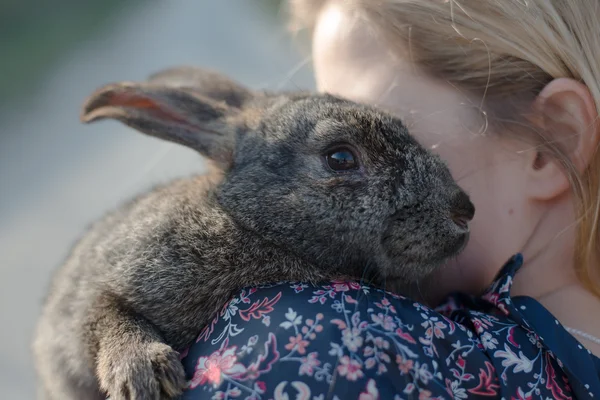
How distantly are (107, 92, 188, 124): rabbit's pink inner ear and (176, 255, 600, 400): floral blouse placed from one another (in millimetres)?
667

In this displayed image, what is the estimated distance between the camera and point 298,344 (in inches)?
63.6

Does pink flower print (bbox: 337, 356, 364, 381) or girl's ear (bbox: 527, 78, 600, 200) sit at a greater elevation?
girl's ear (bbox: 527, 78, 600, 200)

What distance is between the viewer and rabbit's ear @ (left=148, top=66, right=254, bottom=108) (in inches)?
105

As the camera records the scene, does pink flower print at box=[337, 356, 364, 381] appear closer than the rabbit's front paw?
Yes

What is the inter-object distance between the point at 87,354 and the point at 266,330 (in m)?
0.58

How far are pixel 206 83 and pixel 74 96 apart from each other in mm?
3317

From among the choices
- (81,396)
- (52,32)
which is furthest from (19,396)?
(52,32)

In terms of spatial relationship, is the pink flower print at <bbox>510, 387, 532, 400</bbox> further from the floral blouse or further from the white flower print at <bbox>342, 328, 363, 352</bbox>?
the white flower print at <bbox>342, 328, 363, 352</bbox>

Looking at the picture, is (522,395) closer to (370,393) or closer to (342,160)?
(370,393)

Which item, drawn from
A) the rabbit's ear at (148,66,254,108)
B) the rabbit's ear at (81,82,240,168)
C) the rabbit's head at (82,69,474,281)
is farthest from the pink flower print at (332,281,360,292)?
the rabbit's ear at (148,66,254,108)

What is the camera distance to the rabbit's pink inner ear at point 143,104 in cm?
216

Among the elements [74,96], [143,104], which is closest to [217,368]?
[143,104]

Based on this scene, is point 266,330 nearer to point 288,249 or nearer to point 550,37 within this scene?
point 288,249

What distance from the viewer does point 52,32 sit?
22.2 feet
